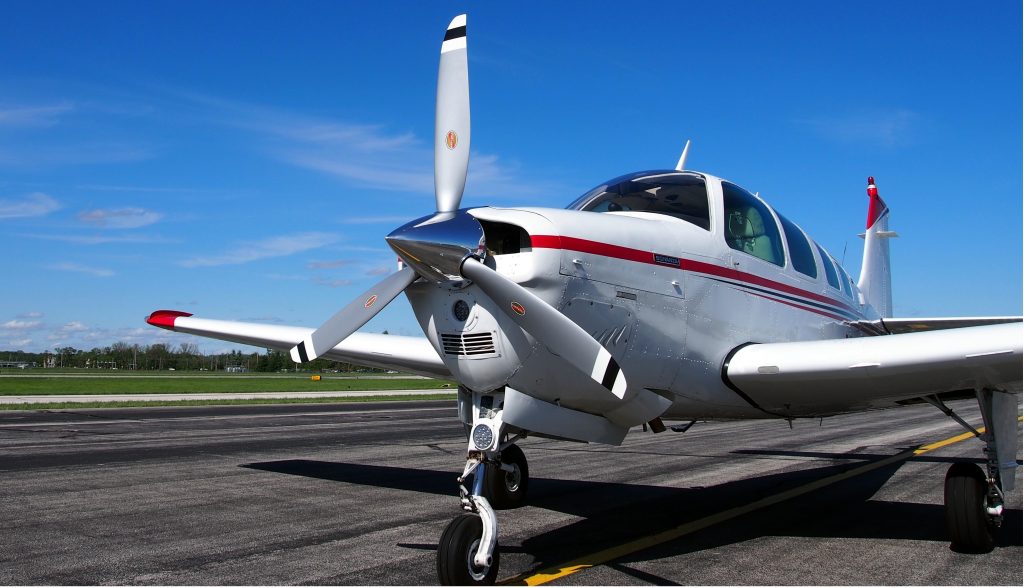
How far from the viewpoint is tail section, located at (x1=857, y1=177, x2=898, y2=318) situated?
1438cm

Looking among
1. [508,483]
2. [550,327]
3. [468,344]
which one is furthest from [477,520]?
[508,483]

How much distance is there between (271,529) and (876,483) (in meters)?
7.87

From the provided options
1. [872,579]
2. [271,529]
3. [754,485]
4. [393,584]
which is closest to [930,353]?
[872,579]

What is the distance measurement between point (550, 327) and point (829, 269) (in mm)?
5468

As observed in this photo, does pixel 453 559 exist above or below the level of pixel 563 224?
below

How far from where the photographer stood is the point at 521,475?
8844mm

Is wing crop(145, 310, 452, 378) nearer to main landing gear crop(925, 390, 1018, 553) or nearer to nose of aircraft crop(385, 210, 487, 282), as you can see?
nose of aircraft crop(385, 210, 487, 282)

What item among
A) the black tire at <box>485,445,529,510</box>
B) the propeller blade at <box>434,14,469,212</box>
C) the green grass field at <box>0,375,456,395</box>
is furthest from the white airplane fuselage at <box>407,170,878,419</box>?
the green grass field at <box>0,375,456,395</box>

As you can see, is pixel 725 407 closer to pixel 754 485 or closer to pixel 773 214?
pixel 773 214

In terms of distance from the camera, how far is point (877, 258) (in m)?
14.8

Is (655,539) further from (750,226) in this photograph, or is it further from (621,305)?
(750,226)

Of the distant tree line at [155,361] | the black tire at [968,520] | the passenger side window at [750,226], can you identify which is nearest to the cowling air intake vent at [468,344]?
the passenger side window at [750,226]

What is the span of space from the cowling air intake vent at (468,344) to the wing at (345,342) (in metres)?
2.61

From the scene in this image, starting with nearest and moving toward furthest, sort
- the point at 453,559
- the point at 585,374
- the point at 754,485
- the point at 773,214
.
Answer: the point at 453,559
the point at 585,374
the point at 773,214
the point at 754,485
